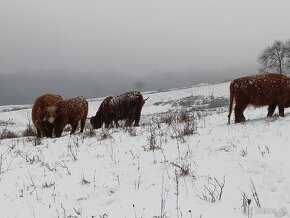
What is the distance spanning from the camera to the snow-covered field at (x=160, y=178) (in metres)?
4.85

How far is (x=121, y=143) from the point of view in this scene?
8.45m

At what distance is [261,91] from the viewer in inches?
387

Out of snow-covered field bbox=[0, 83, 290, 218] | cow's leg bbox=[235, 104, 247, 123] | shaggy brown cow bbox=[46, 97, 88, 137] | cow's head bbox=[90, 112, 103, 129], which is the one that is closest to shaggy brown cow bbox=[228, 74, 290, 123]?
cow's leg bbox=[235, 104, 247, 123]

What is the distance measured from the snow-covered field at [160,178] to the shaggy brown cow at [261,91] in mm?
1476

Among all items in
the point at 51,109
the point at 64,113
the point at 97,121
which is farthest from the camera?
the point at 97,121

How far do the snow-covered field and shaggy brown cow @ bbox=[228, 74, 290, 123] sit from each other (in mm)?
1476

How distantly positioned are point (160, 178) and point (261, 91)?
16.4ft

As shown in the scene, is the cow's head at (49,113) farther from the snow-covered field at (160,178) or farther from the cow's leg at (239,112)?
the cow's leg at (239,112)


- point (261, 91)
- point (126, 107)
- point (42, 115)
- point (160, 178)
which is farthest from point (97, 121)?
point (160, 178)

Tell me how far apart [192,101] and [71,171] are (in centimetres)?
4697

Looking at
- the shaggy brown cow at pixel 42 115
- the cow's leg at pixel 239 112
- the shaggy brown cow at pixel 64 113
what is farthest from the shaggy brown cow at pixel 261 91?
the shaggy brown cow at pixel 42 115

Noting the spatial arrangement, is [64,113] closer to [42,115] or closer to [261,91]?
[42,115]

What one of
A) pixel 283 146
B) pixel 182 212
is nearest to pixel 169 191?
pixel 182 212

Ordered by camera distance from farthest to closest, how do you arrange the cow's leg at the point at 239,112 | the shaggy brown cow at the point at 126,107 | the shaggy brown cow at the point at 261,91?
the shaggy brown cow at the point at 126,107, the cow's leg at the point at 239,112, the shaggy brown cow at the point at 261,91
